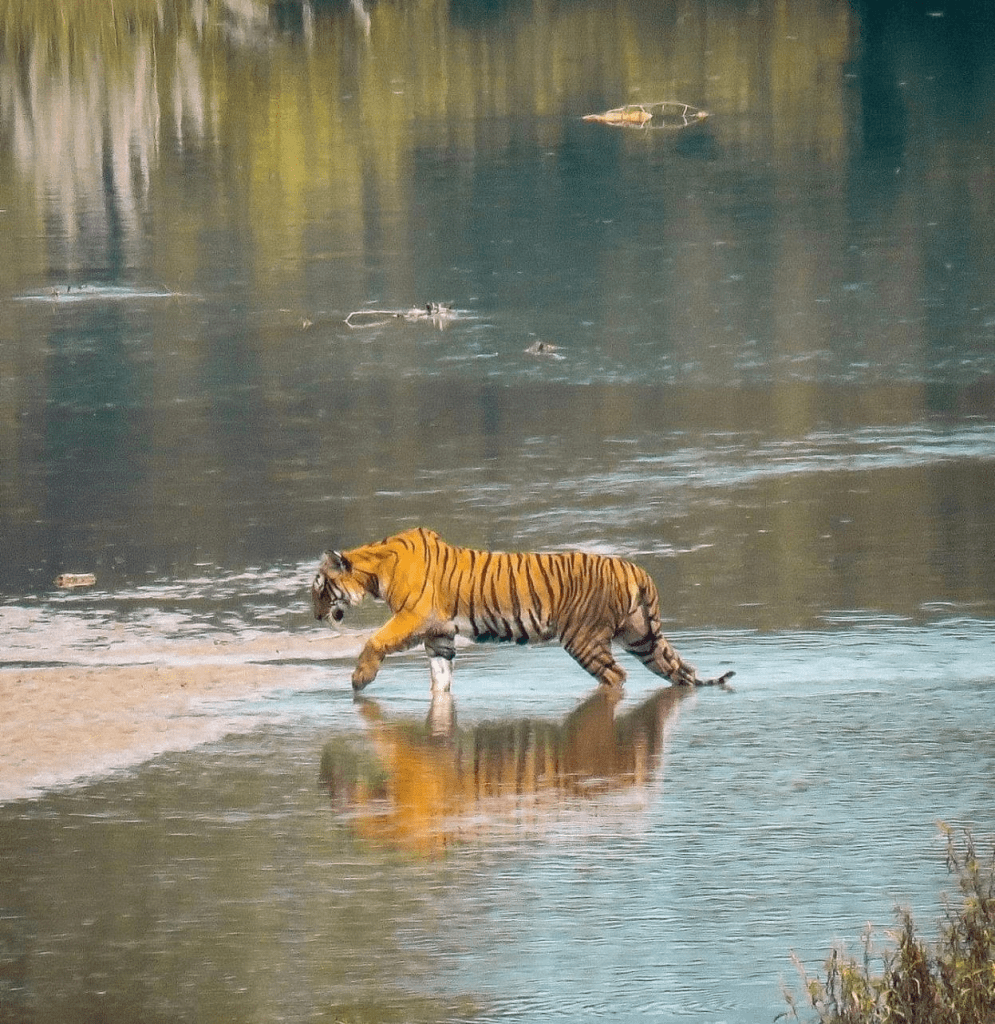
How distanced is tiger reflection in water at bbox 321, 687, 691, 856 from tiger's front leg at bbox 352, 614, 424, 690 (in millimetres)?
178

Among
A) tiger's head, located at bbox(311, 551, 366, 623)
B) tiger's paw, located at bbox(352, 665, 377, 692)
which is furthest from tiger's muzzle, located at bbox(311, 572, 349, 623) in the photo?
tiger's paw, located at bbox(352, 665, 377, 692)

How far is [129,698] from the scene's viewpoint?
1333 centimetres

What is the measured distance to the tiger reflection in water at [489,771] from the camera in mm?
10875

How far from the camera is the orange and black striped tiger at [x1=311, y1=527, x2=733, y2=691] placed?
1335cm

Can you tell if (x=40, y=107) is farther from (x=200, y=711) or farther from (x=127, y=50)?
(x=200, y=711)

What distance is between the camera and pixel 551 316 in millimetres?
26297

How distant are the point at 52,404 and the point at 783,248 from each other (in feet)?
32.0

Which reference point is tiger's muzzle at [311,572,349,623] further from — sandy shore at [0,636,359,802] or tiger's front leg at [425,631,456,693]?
tiger's front leg at [425,631,456,693]

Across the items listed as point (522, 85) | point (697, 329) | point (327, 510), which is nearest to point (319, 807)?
point (327, 510)

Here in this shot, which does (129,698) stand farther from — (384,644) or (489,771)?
(489,771)

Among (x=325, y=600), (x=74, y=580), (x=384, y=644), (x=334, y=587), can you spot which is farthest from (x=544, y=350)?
(x=384, y=644)

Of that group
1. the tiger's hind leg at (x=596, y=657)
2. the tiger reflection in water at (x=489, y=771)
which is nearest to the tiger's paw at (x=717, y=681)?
the tiger reflection in water at (x=489, y=771)

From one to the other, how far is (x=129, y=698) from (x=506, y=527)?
4570 mm

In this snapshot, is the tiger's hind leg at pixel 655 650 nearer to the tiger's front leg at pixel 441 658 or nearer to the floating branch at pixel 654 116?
the tiger's front leg at pixel 441 658
